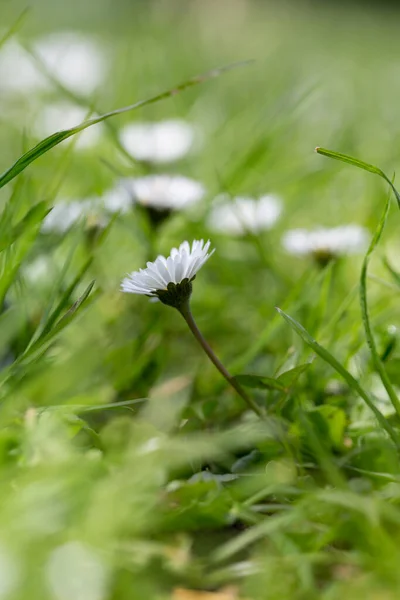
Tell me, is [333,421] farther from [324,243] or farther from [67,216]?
[67,216]

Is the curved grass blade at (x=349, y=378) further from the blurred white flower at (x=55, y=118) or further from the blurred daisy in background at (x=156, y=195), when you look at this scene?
the blurred white flower at (x=55, y=118)

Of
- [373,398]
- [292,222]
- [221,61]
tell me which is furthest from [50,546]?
[221,61]

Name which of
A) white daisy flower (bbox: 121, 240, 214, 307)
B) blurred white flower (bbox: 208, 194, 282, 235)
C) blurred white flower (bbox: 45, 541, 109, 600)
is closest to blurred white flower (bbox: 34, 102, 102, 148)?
blurred white flower (bbox: 208, 194, 282, 235)

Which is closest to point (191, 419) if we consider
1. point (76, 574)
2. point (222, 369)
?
point (222, 369)

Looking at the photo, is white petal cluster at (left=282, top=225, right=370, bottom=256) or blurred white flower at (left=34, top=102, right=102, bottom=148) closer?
white petal cluster at (left=282, top=225, right=370, bottom=256)

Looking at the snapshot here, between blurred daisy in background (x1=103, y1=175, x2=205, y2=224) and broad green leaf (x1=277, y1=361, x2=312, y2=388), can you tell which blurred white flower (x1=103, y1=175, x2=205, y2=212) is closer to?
blurred daisy in background (x1=103, y1=175, x2=205, y2=224)

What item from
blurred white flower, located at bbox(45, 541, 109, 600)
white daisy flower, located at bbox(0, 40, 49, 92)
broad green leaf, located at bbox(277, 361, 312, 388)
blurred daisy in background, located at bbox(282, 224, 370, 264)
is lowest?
white daisy flower, located at bbox(0, 40, 49, 92)

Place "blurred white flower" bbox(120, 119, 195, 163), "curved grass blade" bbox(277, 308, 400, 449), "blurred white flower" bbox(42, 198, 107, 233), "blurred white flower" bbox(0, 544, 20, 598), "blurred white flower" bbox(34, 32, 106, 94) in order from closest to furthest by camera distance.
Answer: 1. "blurred white flower" bbox(0, 544, 20, 598)
2. "curved grass blade" bbox(277, 308, 400, 449)
3. "blurred white flower" bbox(42, 198, 107, 233)
4. "blurred white flower" bbox(120, 119, 195, 163)
5. "blurred white flower" bbox(34, 32, 106, 94)
